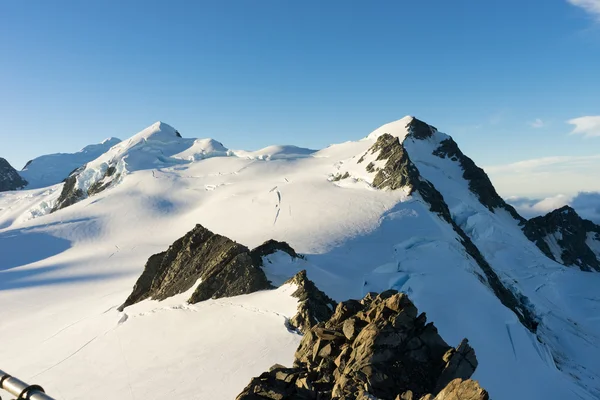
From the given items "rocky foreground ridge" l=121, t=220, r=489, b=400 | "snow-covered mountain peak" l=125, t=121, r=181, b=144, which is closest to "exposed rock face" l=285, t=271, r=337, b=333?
"rocky foreground ridge" l=121, t=220, r=489, b=400

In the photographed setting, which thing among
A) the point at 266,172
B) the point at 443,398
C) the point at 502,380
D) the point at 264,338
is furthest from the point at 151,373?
the point at 266,172

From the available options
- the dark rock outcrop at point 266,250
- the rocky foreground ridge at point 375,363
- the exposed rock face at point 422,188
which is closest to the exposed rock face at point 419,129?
the exposed rock face at point 422,188

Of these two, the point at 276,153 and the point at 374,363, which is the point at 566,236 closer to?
the point at 276,153

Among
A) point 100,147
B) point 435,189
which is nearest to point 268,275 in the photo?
point 435,189

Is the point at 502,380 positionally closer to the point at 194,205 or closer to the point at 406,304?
the point at 406,304

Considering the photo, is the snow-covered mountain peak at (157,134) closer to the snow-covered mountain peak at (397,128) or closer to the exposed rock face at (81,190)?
the exposed rock face at (81,190)
